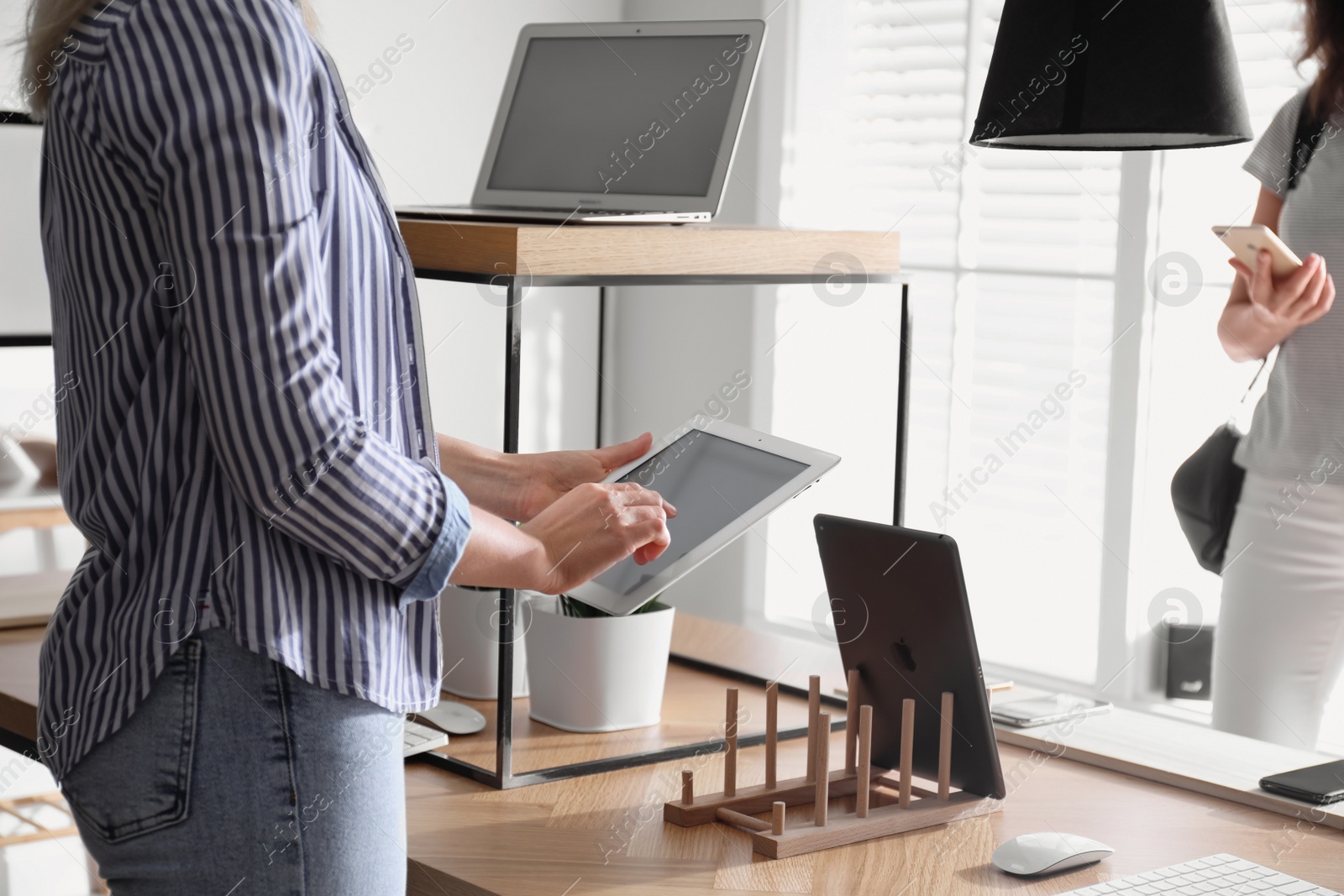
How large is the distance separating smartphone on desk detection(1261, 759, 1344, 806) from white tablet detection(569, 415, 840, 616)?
53 cm

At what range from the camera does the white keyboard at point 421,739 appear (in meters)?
1.33

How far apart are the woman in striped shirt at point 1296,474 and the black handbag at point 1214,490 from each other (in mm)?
23

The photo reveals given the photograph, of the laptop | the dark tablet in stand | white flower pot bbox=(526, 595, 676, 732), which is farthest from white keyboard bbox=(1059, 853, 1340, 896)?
the laptop

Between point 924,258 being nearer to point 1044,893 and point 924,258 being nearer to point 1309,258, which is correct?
point 1309,258

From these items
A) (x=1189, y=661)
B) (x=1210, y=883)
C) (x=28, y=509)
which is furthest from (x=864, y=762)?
(x=1189, y=661)

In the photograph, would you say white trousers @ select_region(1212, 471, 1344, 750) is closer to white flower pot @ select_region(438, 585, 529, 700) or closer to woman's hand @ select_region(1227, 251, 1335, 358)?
woman's hand @ select_region(1227, 251, 1335, 358)

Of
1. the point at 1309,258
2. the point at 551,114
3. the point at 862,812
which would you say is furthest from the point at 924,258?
the point at 862,812

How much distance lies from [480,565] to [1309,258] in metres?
1.41

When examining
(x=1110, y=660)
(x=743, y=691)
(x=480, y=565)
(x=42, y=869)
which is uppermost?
(x=480, y=565)

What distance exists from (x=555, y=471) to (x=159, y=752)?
536 mm

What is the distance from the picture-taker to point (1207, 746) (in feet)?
4.68

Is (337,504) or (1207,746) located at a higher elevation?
(337,504)

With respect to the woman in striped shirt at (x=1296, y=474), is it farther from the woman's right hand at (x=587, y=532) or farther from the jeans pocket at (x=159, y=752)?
the jeans pocket at (x=159, y=752)

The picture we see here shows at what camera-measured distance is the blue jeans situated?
813 millimetres
